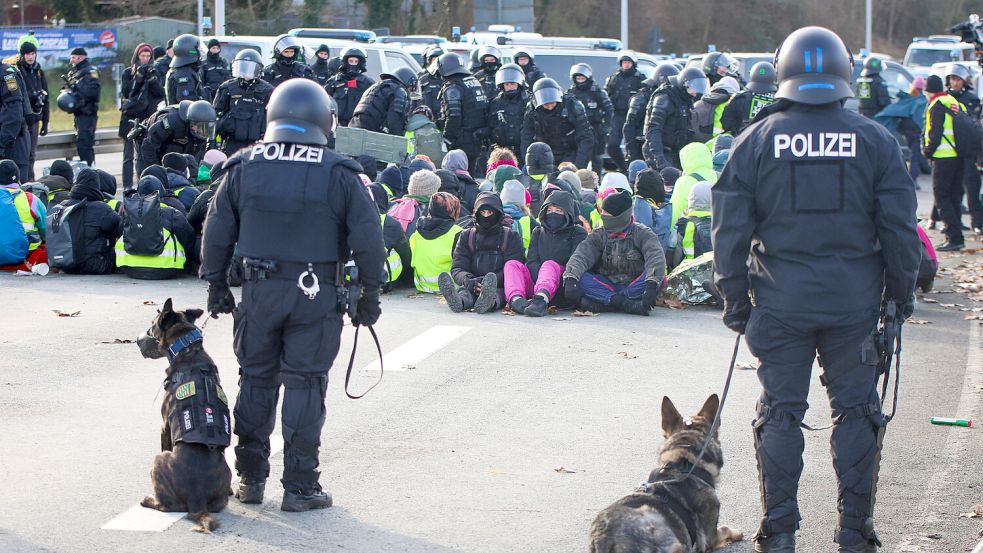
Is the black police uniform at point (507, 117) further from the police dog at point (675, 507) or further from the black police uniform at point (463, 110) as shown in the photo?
the police dog at point (675, 507)

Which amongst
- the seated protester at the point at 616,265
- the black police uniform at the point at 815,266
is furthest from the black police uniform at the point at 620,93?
the black police uniform at the point at 815,266

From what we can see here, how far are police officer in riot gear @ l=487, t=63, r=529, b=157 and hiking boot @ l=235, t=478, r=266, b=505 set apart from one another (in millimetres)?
10756

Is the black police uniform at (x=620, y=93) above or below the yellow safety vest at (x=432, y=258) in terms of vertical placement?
above

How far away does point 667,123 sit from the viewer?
15.8 metres

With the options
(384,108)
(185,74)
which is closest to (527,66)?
(384,108)

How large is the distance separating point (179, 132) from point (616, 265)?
634cm

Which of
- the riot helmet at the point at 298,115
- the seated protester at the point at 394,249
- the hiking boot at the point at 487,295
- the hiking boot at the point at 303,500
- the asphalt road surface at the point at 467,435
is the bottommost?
the asphalt road surface at the point at 467,435

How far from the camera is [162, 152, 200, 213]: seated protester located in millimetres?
12414

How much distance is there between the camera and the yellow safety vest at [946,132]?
14242 mm

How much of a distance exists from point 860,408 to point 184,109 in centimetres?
1119

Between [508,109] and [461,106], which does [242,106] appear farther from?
[508,109]

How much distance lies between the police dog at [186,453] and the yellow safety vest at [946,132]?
35.4 feet

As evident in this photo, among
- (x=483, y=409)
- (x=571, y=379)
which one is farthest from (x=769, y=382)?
(x=571, y=379)

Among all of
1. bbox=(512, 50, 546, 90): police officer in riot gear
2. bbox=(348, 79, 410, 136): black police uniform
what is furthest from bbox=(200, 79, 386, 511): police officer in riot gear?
bbox=(512, 50, 546, 90): police officer in riot gear
